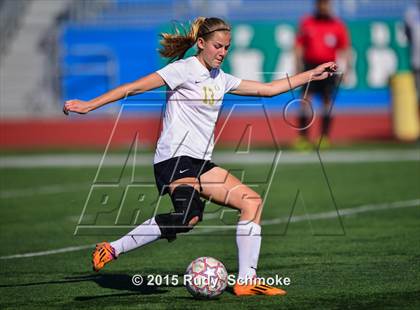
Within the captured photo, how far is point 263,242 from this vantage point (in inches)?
375

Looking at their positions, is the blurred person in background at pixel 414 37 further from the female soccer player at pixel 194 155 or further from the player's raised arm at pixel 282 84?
the female soccer player at pixel 194 155

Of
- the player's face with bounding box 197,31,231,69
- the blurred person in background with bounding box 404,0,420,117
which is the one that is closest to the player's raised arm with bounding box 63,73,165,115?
the player's face with bounding box 197,31,231,69

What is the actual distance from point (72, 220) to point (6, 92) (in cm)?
1664

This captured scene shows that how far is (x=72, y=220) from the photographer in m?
11.6

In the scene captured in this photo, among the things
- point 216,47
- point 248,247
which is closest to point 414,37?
point 216,47

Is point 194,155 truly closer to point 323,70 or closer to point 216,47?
point 216,47

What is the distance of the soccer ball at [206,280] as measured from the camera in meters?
6.75

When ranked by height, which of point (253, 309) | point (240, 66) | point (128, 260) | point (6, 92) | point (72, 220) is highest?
point (253, 309)

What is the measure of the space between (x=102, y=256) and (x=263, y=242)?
2680mm

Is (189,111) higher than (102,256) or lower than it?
higher

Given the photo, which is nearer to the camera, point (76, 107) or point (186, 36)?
point (76, 107)

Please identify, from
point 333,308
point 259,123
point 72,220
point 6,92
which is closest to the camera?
point 333,308

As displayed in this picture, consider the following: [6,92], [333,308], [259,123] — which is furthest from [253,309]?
[6,92]

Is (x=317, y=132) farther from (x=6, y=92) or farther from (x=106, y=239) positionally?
(x=106, y=239)
